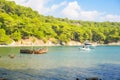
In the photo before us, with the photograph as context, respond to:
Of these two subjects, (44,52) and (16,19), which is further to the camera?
(16,19)

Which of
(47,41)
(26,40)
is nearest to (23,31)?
(26,40)

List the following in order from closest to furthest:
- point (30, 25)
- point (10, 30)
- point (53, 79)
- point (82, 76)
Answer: point (53, 79) → point (82, 76) → point (10, 30) → point (30, 25)

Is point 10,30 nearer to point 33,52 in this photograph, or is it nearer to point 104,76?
point 33,52

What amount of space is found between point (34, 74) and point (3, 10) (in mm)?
151693

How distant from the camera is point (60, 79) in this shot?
4319cm

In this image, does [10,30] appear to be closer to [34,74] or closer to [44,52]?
[44,52]

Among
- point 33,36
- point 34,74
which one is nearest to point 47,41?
point 33,36

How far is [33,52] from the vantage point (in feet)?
Result: 331

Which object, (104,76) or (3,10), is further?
(3,10)

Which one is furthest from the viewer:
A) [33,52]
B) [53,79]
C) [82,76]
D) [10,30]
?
[10,30]

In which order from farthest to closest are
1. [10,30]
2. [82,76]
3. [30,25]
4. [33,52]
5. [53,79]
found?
1. [30,25]
2. [10,30]
3. [33,52]
4. [82,76]
5. [53,79]

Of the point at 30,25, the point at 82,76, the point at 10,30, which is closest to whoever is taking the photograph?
the point at 82,76

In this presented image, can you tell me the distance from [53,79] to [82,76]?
231 inches

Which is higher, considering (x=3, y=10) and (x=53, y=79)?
(x=3, y=10)
